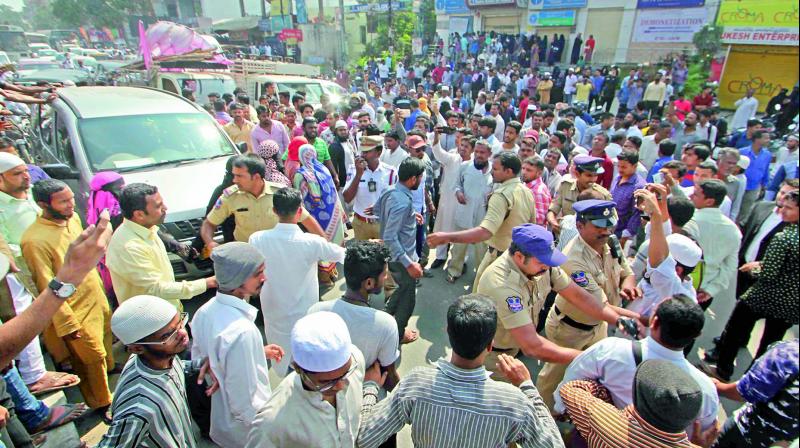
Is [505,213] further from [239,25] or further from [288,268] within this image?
[239,25]

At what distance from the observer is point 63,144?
5164 mm

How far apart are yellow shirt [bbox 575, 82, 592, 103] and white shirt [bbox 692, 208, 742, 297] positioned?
12.1m

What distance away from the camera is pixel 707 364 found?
383cm

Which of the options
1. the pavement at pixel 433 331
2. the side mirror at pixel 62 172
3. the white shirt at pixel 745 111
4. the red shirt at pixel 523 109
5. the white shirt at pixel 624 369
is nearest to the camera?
the white shirt at pixel 624 369

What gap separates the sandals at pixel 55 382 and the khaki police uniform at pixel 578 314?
11.2 feet

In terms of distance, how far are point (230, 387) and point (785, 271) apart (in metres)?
3.61

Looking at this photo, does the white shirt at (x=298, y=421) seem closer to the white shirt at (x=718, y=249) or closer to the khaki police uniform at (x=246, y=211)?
the khaki police uniform at (x=246, y=211)

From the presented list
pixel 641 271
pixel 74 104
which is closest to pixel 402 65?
pixel 74 104

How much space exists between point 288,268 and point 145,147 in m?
3.41

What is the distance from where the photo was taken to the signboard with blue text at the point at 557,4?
20.7m

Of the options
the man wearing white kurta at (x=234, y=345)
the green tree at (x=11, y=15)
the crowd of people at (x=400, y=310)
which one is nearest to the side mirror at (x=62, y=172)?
the crowd of people at (x=400, y=310)

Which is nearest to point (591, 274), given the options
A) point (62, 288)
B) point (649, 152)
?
point (62, 288)

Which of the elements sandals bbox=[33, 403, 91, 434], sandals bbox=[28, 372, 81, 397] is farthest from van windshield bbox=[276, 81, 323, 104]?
sandals bbox=[33, 403, 91, 434]

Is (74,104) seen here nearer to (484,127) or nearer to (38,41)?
(484,127)
